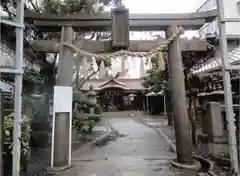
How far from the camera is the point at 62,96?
5.87 metres

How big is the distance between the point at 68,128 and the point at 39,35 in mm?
5019

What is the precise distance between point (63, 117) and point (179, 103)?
287 centimetres

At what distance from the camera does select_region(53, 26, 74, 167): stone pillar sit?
575cm

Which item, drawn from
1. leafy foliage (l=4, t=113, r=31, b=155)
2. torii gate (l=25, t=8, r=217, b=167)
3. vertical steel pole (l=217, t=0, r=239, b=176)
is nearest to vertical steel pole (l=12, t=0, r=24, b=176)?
leafy foliage (l=4, t=113, r=31, b=155)

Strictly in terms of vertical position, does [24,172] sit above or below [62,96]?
below

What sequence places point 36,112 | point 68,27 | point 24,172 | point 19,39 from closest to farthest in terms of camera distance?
point 19,39 → point 24,172 → point 68,27 → point 36,112

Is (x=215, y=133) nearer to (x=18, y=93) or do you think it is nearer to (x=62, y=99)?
(x=62, y=99)

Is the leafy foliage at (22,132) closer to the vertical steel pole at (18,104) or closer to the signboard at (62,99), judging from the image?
the vertical steel pole at (18,104)

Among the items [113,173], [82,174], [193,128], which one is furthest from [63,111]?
[193,128]

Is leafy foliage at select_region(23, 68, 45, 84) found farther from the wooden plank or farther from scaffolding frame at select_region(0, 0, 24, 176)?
scaffolding frame at select_region(0, 0, 24, 176)

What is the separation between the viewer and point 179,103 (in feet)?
19.7

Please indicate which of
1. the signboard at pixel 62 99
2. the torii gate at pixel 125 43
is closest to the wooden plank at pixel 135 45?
the torii gate at pixel 125 43

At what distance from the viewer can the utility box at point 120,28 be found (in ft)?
19.8

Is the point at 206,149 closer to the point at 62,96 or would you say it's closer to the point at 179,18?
the point at 179,18
